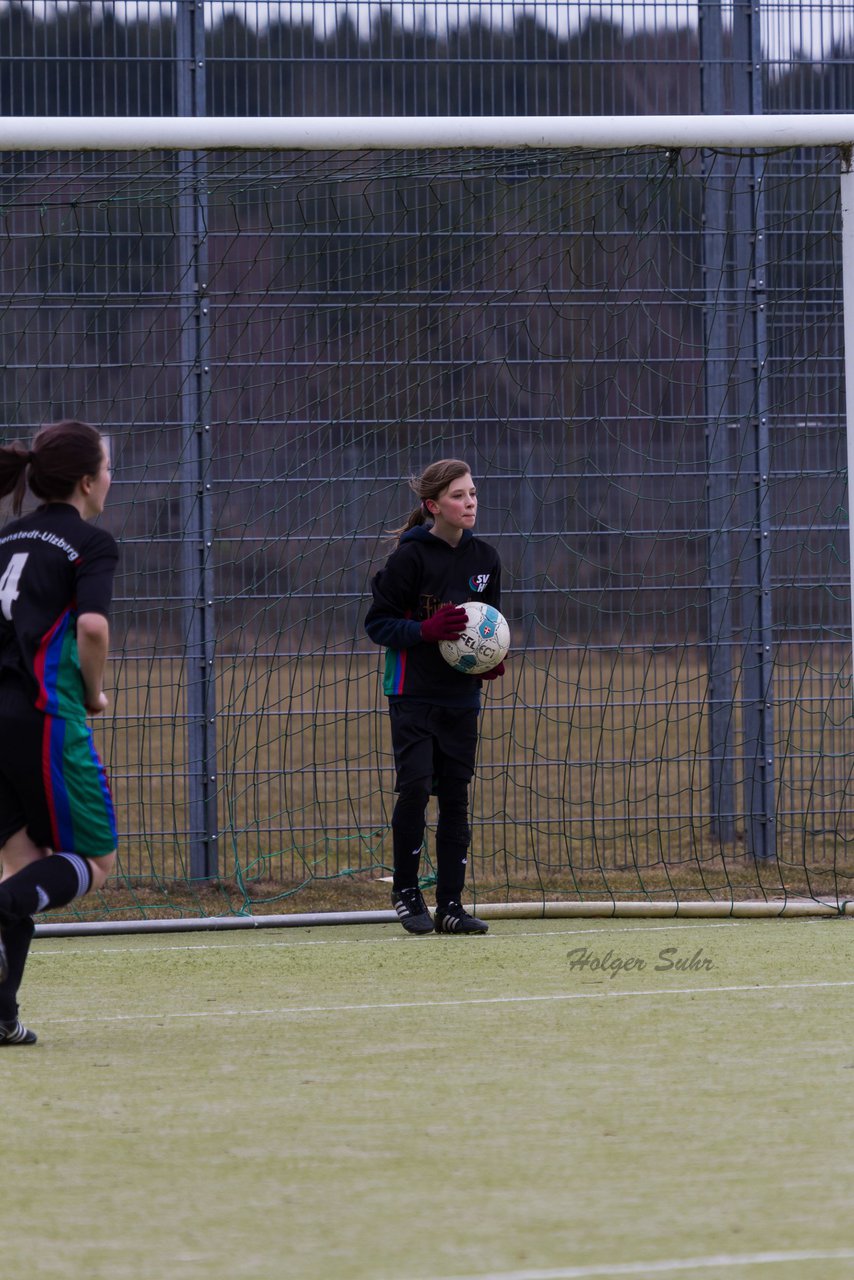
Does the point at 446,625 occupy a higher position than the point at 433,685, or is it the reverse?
the point at 446,625

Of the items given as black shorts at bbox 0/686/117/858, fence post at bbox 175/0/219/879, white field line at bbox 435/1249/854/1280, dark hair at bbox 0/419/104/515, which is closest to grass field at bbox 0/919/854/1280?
white field line at bbox 435/1249/854/1280

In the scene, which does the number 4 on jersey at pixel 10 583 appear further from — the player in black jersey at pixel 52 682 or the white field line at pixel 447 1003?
the white field line at pixel 447 1003

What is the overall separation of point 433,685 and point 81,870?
2.30 meters

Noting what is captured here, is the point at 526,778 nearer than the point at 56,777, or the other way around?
the point at 56,777

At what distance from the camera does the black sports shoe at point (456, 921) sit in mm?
6320

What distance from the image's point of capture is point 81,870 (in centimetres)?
412

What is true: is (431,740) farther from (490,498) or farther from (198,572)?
(490,498)

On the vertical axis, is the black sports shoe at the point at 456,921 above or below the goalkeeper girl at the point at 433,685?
below

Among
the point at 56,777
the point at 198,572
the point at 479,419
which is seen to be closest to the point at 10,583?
the point at 56,777

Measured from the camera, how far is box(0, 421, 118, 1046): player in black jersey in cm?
404

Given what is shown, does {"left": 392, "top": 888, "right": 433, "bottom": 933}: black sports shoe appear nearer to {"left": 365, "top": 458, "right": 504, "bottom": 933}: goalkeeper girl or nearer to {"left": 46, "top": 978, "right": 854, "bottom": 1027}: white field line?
{"left": 365, "top": 458, "right": 504, "bottom": 933}: goalkeeper girl

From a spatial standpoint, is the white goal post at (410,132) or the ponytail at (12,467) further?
the white goal post at (410,132)

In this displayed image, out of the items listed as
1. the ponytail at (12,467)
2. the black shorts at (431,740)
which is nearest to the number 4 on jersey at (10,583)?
the ponytail at (12,467)

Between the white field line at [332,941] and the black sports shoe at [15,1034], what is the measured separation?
169 centimetres
